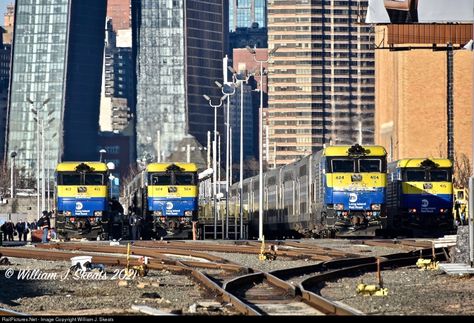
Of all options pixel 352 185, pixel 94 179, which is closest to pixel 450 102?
pixel 94 179

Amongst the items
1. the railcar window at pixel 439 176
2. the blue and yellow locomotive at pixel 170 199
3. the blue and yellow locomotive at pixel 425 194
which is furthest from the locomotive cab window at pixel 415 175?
the blue and yellow locomotive at pixel 170 199

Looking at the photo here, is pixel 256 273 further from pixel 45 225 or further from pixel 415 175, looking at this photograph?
pixel 45 225

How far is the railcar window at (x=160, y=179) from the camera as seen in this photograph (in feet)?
208

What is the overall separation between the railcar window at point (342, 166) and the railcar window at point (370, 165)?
17.0 inches

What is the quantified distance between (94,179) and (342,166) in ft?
38.7

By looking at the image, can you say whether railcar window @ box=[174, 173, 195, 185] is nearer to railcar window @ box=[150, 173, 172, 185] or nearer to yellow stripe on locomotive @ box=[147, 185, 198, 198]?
yellow stripe on locomotive @ box=[147, 185, 198, 198]

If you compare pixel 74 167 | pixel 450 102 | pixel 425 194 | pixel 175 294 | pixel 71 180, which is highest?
pixel 450 102

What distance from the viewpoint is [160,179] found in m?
63.4

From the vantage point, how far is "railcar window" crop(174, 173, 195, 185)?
63.7 m

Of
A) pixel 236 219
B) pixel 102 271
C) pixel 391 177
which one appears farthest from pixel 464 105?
pixel 102 271

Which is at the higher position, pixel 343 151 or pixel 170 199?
pixel 343 151

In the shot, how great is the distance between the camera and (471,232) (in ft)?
104

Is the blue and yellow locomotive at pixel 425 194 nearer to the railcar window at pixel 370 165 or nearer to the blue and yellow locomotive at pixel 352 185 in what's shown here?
the blue and yellow locomotive at pixel 352 185

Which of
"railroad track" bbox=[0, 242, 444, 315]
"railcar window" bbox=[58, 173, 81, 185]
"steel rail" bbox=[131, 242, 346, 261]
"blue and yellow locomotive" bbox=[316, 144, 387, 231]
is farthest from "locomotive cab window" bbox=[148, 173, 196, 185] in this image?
"railroad track" bbox=[0, 242, 444, 315]
